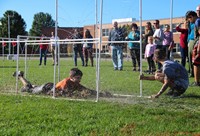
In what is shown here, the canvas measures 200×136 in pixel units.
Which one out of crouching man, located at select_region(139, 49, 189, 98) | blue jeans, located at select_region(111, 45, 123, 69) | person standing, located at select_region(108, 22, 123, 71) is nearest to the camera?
crouching man, located at select_region(139, 49, 189, 98)

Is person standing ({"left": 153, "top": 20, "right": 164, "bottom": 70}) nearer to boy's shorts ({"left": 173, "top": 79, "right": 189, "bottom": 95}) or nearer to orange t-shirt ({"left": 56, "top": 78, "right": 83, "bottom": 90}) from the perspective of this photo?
boy's shorts ({"left": 173, "top": 79, "right": 189, "bottom": 95})

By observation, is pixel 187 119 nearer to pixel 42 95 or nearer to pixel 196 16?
pixel 42 95

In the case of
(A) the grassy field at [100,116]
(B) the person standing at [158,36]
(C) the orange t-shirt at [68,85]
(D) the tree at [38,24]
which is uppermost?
(D) the tree at [38,24]

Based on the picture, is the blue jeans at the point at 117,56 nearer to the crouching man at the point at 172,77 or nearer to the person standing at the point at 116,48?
the person standing at the point at 116,48

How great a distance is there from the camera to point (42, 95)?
8648mm

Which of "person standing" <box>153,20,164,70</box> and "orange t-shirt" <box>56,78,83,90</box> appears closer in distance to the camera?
"orange t-shirt" <box>56,78,83,90</box>

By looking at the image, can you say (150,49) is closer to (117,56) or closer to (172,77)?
(117,56)

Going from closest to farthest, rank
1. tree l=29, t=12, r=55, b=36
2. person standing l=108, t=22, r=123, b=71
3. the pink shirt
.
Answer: the pink shirt, person standing l=108, t=22, r=123, b=71, tree l=29, t=12, r=55, b=36

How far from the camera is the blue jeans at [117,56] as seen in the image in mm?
16578

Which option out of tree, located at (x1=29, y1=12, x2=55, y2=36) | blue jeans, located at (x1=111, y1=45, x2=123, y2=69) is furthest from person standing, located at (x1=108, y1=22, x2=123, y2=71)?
tree, located at (x1=29, y1=12, x2=55, y2=36)

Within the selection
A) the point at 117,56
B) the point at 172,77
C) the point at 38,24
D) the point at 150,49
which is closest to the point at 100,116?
the point at 172,77

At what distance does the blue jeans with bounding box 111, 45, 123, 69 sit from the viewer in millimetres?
16578

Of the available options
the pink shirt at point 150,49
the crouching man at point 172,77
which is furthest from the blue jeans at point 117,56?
the crouching man at point 172,77

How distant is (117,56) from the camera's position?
672 inches
